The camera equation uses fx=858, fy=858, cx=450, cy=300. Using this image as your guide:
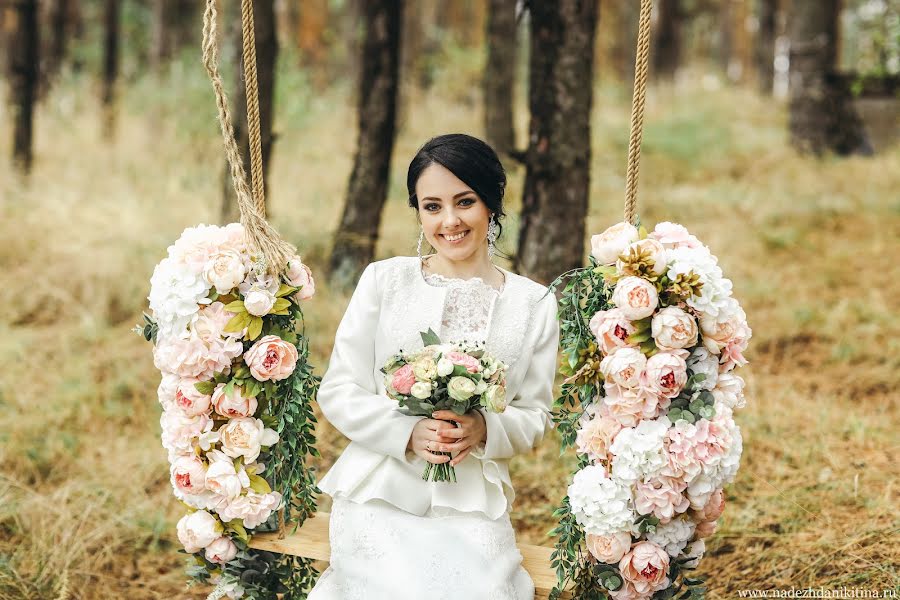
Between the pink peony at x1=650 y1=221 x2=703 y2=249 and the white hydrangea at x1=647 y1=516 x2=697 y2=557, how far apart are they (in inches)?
31.8

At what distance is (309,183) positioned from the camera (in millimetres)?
8695

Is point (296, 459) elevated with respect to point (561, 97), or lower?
lower

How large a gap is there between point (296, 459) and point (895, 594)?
2048 mm

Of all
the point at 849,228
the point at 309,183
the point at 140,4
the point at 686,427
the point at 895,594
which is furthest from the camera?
the point at 140,4

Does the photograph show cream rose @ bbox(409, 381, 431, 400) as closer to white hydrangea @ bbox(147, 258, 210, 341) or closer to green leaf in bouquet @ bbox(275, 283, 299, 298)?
green leaf in bouquet @ bbox(275, 283, 299, 298)

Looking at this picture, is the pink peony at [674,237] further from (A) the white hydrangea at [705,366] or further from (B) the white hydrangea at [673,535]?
(B) the white hydrangea at [673,535]

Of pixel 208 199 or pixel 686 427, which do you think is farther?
pixel 208 199

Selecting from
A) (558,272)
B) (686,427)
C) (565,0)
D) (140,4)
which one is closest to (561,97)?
(565,0)

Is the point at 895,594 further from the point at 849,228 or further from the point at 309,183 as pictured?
the point at 309,183

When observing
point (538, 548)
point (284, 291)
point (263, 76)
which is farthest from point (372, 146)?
point (538, 548)

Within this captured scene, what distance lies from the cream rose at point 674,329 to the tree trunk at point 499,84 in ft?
19.1

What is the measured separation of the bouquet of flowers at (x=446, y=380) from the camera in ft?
7.88

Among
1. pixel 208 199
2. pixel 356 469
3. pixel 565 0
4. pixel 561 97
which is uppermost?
pixel 565 0

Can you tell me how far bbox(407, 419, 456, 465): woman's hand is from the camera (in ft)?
8.50
